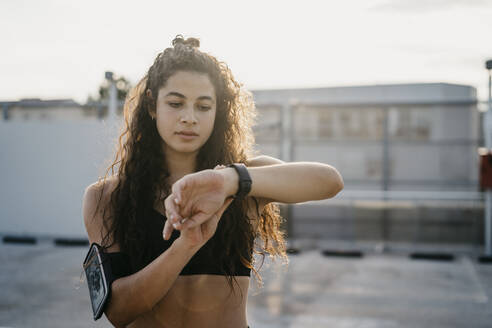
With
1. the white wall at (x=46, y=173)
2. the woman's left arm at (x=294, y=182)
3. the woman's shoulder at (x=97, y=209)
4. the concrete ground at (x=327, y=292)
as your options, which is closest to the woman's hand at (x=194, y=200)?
the woman's left arm at (x=294, y=182)

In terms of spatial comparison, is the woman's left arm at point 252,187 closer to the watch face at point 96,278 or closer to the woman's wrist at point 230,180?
the woman's wrist at point 230,180

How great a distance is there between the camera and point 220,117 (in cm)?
186

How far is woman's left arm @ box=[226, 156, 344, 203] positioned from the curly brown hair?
0.73 feet

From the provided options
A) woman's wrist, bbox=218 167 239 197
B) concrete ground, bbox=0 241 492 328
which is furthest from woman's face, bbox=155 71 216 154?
concrete ground, bbox=0 241 492 328

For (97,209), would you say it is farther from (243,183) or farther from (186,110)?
(243,183)

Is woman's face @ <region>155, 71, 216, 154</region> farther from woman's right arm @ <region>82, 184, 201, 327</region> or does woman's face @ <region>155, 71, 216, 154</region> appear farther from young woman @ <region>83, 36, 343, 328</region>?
woman's right arm @ <region>82, 184, 201, 327</region>

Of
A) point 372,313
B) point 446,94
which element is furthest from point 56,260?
point 446,94

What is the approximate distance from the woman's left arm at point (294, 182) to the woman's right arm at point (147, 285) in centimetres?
27

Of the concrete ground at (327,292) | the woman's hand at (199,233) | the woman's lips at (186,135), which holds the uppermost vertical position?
the woman's lips at (186,135)

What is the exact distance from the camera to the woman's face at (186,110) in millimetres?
1596

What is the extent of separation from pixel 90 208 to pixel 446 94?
22170mm

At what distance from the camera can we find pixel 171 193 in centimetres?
166

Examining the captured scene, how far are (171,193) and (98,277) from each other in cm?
37

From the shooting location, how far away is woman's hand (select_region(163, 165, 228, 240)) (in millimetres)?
1195
